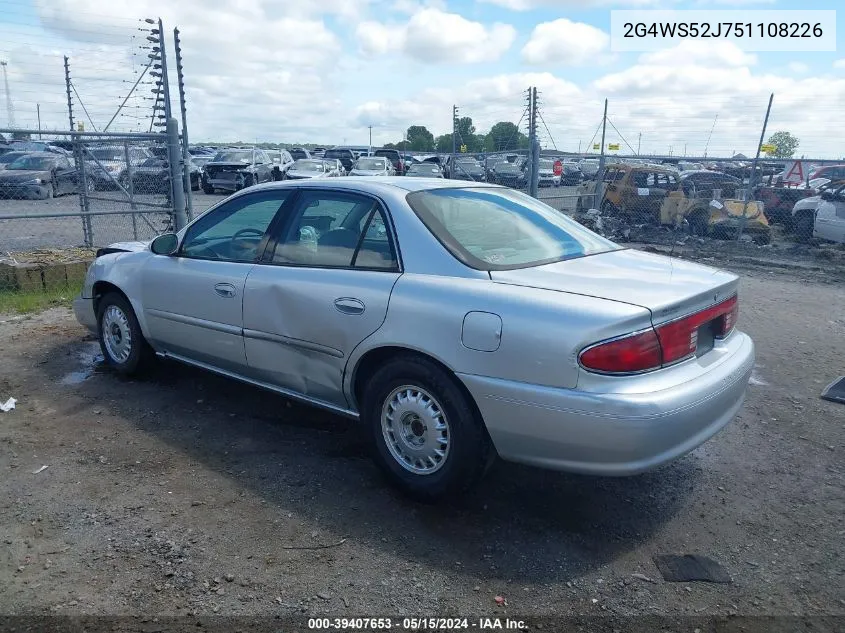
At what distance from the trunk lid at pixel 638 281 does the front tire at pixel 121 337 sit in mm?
3064

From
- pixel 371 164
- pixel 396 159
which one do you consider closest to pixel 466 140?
pixel 396 159

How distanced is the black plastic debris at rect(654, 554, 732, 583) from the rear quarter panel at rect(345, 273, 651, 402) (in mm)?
926

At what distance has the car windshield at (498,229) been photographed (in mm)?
3547

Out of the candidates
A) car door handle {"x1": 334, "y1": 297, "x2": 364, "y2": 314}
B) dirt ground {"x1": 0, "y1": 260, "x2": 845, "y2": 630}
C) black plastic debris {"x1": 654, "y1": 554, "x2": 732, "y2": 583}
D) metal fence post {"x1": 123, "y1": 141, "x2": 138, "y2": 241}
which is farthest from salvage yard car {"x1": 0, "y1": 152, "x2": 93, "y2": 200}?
black plastic debris {"x1": 654, "y1": 554, "x2": 732, "y2": 583}

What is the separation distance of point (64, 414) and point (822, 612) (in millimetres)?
4480

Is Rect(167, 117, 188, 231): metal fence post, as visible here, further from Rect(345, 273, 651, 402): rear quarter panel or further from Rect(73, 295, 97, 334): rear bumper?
Rect(345, 273, 651, 402): rear quarter panel

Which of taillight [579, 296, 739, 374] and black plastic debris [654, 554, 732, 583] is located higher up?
taillight [579, 296, 739, 374]

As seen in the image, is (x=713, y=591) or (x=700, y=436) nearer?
(x=713, y=591)

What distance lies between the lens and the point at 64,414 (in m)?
4.66

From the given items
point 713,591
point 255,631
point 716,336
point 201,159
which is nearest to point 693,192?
point 716,336

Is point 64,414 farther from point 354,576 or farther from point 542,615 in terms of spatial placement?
point 542,615

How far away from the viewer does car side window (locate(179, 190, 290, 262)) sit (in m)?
4.31

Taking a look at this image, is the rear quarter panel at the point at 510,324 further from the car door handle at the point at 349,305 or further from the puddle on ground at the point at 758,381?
the puddle on ground at the point at 758,381

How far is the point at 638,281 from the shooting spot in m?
3.34
